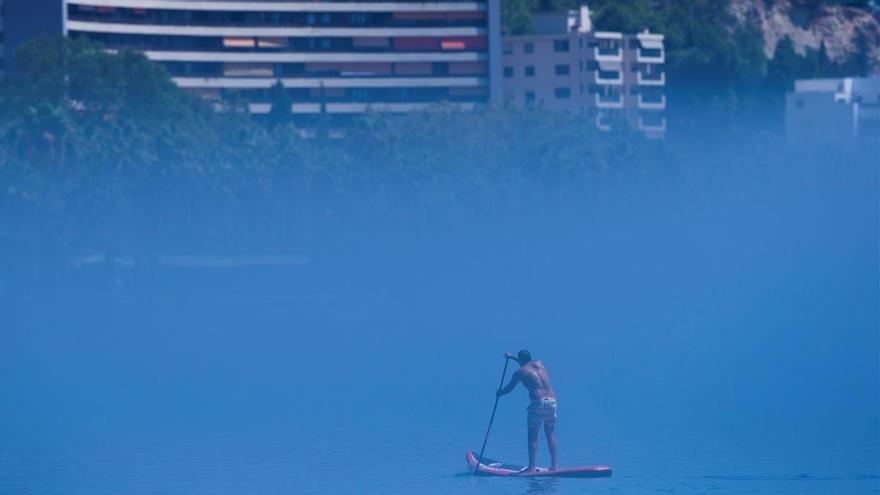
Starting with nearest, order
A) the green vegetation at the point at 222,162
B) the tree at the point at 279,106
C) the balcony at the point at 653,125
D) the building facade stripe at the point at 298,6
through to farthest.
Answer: the green vegetation at the point at 222,162
the tree at the point at 279,106
the building facade stripe at the point at 298,6
the balcony at the point at 653,125

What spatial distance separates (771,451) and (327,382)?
43.7ft

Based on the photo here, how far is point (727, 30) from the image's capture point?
169625 mm

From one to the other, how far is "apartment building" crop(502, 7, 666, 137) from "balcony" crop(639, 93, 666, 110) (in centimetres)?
122

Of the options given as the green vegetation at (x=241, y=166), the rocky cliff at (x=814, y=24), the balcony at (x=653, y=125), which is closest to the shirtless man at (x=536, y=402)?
the green vegetation at (x=241, y=166)

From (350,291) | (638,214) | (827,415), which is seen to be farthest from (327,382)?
(638,214)

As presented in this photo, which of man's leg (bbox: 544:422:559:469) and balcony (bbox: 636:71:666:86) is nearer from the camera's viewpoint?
man's leg (bbox: 544:422:559:469)

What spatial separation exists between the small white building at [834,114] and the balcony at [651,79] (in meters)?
11.1

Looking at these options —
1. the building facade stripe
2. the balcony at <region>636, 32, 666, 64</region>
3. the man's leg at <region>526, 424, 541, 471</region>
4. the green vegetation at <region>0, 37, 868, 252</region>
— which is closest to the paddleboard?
the man's leg at <region>526, 424, 541, 471</region>

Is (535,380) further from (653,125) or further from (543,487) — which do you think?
(653,125)

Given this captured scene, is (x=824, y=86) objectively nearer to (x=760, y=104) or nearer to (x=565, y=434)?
(x=760, y=104)

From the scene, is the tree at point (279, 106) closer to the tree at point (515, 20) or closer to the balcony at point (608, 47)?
the balcony at point (608, 47)

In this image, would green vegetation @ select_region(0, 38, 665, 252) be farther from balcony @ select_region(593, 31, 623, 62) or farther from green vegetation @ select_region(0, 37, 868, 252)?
balcony @ select_region(593, 31, 623, 62)

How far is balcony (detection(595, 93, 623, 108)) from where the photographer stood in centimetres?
13512

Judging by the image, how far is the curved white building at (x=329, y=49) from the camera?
121312 mm
